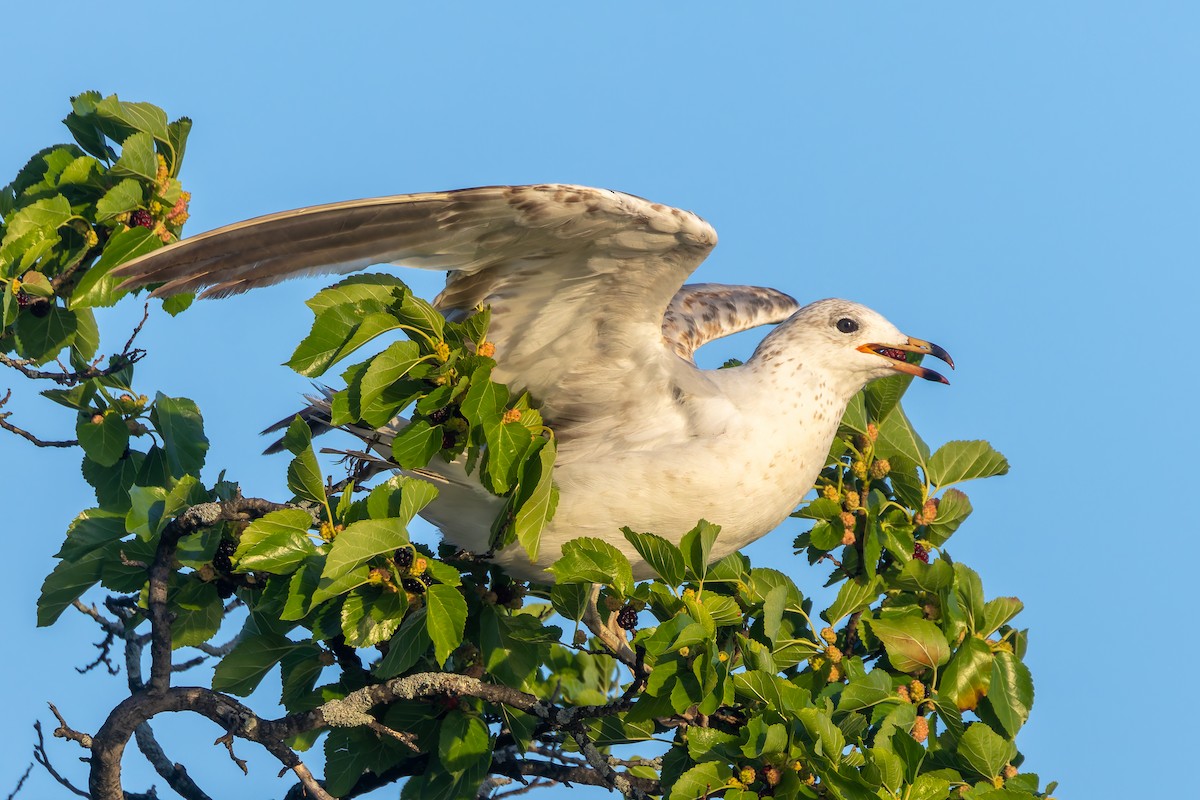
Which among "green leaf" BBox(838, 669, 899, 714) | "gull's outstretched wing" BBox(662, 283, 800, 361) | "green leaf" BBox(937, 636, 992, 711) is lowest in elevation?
"green leaf" BBox(838, 669, 899, 714)

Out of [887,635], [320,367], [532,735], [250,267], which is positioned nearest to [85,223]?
[250,267]

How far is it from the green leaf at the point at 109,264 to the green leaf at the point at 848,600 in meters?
3.24

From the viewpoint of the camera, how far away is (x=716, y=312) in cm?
864

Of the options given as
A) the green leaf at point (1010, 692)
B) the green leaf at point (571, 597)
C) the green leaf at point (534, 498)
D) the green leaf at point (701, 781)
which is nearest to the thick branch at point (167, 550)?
the green leaf at point (534, 498)

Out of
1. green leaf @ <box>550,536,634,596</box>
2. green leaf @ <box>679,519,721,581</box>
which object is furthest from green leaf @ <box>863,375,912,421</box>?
green leaf @ <box>550,536,634,596</box>

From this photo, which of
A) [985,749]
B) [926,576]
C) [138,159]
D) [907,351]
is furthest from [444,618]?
[907,351]

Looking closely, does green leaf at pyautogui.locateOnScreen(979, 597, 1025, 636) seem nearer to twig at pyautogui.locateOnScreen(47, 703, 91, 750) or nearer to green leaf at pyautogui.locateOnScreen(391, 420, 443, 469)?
green leaf at pyautogui.locateOnScreen(391, 420, 443, 469)

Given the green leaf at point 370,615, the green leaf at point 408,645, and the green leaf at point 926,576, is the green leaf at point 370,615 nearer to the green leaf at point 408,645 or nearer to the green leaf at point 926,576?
the green leaf at point 408,645


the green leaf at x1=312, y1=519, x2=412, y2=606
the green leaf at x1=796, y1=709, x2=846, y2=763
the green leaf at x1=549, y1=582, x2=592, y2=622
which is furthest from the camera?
the green leaf at x1=549, y1=582, x2=592, y2=622

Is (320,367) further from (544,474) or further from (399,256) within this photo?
(544,474)

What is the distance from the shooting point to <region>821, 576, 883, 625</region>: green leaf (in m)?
5.51

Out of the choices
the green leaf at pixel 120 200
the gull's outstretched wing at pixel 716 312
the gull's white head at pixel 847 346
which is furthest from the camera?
the gull's outstretched wing at pixel 716 312

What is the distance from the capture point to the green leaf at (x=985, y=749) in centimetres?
482

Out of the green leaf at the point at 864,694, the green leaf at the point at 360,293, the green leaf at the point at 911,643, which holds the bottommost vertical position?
the green leaf at the point at 864,694
